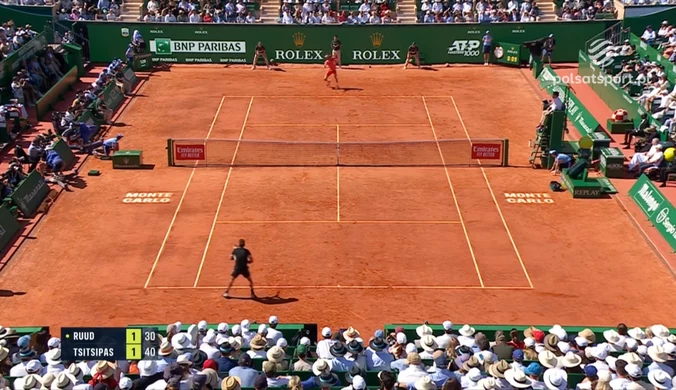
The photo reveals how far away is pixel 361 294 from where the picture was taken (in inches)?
1037

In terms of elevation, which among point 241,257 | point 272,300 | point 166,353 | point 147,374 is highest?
point 147,374

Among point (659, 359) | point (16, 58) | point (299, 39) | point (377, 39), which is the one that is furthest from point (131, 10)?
point (659, 359)

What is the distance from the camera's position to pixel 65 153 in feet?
121

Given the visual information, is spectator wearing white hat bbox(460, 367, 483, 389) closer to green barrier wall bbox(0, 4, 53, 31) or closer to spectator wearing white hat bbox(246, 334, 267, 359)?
spectator wearing white hat bbox(246, 334, 267, 359)

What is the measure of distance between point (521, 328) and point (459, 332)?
7.51 feet

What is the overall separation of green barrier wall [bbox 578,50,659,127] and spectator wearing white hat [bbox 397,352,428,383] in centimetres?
2523

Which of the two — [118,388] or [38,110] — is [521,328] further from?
[38,110]

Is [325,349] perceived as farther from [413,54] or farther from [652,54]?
[413,54]

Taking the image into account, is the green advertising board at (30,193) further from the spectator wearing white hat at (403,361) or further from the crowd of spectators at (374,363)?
the spectator wearing white hat at (403,361)

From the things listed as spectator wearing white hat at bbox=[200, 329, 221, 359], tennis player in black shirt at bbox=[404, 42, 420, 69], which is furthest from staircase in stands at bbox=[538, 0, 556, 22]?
spectator wearing white hat at bbox=[200, 329, 221, 359]

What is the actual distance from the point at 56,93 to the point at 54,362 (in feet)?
99.7

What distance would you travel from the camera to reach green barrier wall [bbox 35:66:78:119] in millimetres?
43088

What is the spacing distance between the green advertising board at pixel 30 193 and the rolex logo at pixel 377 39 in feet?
81.2

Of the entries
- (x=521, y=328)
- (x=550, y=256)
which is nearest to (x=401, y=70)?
(x=550, y=256)
